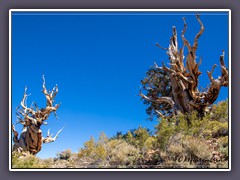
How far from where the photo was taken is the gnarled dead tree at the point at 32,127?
7078 millimetres

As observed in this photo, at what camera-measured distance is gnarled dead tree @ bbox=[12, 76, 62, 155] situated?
708 centimetres

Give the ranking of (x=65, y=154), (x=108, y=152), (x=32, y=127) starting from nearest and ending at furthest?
(x=108, y=152)
(x=65, y=154)
(x=32, y=127)

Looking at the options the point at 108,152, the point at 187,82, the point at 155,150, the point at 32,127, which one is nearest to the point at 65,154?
the point at 108,152

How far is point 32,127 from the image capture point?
335 inches

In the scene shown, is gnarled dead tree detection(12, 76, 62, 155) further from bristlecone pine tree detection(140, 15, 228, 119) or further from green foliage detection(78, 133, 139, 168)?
bristlecone pine tree detection(140, 15, 228, 119)

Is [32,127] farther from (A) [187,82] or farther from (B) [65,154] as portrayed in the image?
(A) [187,82]

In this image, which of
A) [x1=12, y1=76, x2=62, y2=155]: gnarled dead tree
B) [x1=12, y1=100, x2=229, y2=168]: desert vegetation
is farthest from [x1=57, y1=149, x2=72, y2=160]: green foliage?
[x1=12, y1=76, x2=62, y2=155]: gnarled dead tree

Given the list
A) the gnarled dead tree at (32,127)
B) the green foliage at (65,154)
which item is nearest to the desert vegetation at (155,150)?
the green foliage at (65,154)

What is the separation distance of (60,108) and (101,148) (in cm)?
100

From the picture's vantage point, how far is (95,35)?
19.9 feet

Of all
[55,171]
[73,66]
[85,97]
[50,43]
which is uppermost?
[50,43]

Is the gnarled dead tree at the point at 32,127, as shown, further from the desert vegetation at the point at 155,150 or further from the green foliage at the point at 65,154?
the desert vegetation at the point at 155,150

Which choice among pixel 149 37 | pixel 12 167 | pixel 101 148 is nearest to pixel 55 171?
pixel 12 167
